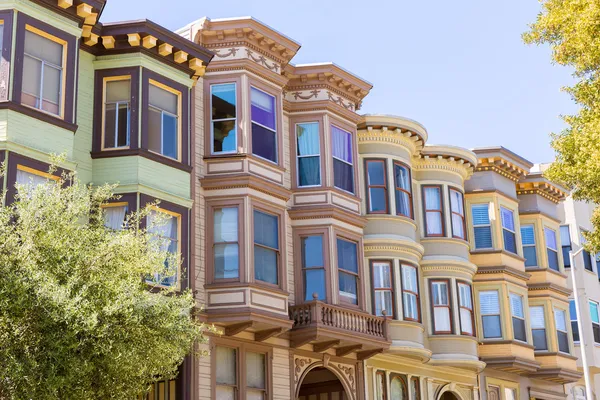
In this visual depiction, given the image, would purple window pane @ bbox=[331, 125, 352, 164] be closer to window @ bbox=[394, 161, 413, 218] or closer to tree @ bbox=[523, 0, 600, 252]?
window @ bbox=[394, 161, 413, 218]

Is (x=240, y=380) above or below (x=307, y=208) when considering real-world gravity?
below

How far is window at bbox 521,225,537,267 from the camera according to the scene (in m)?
42.6

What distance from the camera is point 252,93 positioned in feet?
95.0

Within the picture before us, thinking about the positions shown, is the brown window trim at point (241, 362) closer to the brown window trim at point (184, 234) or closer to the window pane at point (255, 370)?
the window pane at point (255, 370)

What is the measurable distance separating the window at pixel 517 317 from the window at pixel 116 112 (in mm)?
20059

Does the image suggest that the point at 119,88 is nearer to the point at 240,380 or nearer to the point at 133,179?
the point at 133,179

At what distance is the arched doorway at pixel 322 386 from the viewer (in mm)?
32188

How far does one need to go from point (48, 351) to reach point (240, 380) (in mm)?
11189

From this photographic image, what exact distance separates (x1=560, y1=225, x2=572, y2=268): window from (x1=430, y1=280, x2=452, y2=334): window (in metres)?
13.5

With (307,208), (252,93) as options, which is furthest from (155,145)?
(307,208)

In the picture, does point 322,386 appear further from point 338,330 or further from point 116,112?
point 116,112

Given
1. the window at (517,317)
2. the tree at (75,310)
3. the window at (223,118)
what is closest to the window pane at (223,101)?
the window at (223,118)

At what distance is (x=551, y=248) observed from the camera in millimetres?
43656

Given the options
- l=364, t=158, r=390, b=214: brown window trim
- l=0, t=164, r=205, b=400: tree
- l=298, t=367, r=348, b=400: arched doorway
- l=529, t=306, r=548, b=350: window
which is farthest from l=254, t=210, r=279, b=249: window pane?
l=529, t=306, r=548, b=350: window
